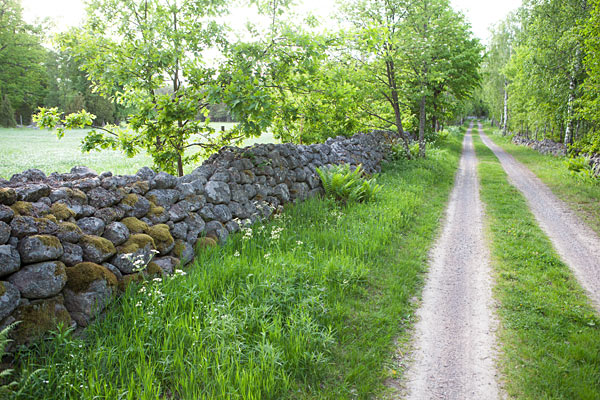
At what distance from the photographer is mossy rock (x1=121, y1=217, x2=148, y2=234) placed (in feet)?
15.1

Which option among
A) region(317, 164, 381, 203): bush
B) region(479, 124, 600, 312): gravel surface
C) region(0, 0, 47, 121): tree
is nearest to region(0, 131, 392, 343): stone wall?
region(317, 164, 381, 203): bush

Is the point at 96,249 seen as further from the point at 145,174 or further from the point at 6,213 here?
the point at 145,174

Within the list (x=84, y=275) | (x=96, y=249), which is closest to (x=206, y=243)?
(x=96, y=249)

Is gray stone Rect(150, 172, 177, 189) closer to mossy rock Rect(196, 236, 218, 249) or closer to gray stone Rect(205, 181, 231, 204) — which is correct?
gray stone Rect(205, 181, 231, 204)

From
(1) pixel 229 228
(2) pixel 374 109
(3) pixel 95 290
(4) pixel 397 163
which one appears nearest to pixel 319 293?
(1) pixel 229 228

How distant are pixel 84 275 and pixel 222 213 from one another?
272 cm

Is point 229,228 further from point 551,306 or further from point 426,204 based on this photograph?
point 426,204

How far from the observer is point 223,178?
6.57m

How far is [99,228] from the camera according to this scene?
13.7ft

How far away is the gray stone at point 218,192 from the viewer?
20.1 feet

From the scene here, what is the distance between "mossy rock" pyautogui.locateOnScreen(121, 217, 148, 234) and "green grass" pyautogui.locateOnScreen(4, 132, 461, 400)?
2.67ft

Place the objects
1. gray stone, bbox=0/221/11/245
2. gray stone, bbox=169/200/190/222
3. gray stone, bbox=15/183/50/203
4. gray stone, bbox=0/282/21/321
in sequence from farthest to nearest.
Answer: gray stone, bbox=169/200/190/222 → gray stone, bbox=15/183/50/203 → gray stone, bbox=0/221/11/245 → gray stone, bbox=0/282/21/321

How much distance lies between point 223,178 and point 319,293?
3.11 meters

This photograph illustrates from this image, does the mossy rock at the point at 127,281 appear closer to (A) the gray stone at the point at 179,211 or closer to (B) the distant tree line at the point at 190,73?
(A) the gray stone at the point at 179,211
